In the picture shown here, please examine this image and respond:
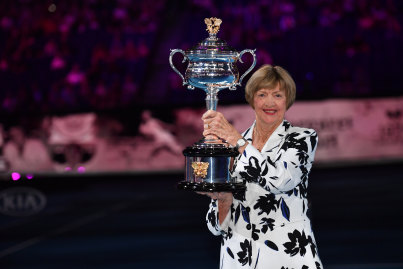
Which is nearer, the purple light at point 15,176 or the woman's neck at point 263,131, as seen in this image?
the woman's neck at point 263,131

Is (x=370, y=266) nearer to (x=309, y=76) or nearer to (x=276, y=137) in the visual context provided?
(x=276, y=137)

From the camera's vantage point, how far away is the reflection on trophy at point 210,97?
128 inches

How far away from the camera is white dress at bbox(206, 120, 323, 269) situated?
10.3 feet

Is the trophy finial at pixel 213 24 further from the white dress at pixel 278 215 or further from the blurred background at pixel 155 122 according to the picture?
the blurred background at pixel 155 122

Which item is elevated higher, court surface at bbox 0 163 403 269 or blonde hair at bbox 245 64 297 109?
blonde hair at bbox 245 64 297 109

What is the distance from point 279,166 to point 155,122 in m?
12.5

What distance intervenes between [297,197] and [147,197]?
10.1m

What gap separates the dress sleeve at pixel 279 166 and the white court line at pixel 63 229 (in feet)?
19.5

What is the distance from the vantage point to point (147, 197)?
43.2 ft

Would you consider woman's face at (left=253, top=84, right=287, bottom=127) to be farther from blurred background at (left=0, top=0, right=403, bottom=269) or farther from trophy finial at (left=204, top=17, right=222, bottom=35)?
blurred background at (left=0, top=0, right=403, bottom=269)

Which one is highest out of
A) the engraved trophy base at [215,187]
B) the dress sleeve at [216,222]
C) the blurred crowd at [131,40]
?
the blurred crowd at [131,40]

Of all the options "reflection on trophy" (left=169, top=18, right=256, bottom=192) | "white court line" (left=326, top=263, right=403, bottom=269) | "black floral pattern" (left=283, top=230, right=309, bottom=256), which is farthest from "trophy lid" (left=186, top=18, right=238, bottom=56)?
"white court line" (left=326, top=263, right=403, bottom=269)

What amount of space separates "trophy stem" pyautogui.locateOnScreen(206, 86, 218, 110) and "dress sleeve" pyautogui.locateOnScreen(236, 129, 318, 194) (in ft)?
1.03

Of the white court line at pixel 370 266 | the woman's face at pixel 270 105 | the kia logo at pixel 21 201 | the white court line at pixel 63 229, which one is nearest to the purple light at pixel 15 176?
the kia logo at pixel 21 201
